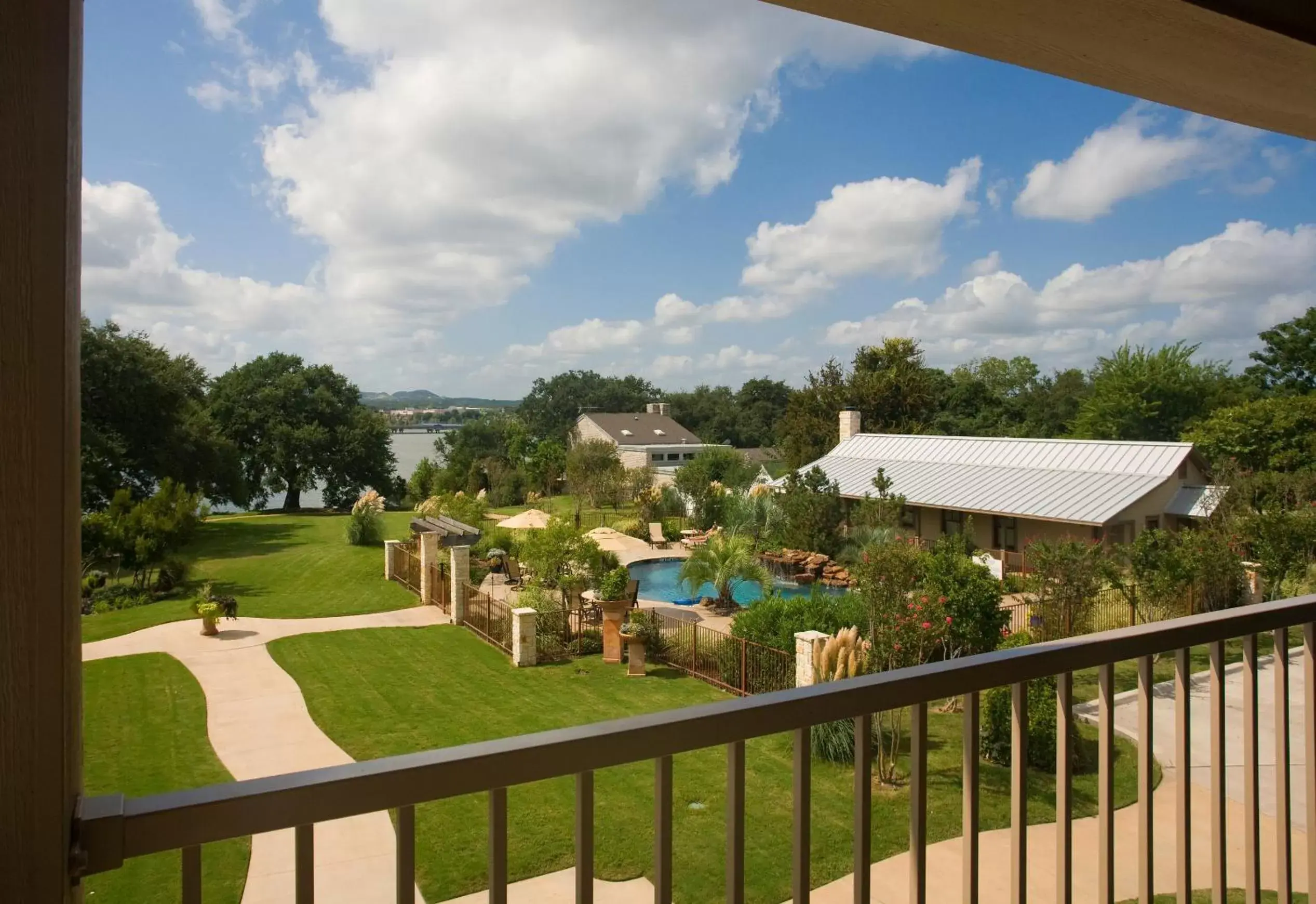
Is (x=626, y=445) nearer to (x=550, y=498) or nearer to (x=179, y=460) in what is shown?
(x=550, y=498)

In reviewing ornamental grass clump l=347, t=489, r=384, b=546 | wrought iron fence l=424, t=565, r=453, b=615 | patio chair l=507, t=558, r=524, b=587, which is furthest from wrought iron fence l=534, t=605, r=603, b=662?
ornamental grass clump l=347, t=489, r=384, b=546

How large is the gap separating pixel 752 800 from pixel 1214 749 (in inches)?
146

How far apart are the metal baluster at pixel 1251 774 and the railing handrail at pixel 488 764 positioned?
0.55m

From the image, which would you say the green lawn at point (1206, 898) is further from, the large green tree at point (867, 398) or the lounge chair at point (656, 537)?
the large green tree at point (867, 398)

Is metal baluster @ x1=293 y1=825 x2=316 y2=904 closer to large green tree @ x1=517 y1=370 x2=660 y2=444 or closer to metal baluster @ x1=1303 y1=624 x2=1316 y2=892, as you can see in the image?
metal baluster @ x1=1303 y1=624 x2=1316 y2=892

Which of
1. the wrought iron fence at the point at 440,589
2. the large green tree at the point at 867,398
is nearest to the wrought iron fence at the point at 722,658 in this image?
the wrought iron fence at the point at 440,589

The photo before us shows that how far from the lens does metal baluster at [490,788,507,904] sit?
835 millimetres

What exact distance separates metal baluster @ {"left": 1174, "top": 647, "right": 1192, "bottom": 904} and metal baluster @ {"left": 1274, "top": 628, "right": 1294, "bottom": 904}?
0.97 ft

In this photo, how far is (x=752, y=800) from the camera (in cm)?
475

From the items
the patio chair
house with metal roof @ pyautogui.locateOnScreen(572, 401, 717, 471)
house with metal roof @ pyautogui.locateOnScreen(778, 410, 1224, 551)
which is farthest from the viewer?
house with metal roof @ pyautogui.locateOnScreen(572, 401, 717, 471)

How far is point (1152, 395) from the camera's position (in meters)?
26.9

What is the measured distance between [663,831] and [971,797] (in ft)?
1.66

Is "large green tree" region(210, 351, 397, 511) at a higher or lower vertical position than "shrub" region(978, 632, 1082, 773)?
higher

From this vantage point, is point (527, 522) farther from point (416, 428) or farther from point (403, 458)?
point (403, 458)
